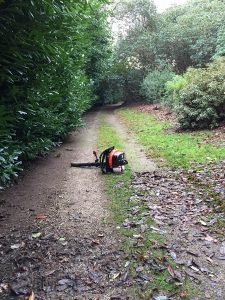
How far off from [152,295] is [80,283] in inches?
27.0

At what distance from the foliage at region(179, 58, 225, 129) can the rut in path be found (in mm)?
5603

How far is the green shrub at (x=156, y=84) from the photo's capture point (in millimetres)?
18594

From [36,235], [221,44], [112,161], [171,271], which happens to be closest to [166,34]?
[221,44]

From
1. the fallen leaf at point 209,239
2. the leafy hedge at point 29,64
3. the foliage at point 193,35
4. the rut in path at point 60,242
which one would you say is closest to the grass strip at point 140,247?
the rut in path at point 60,242

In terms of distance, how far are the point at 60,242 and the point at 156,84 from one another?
16.4m

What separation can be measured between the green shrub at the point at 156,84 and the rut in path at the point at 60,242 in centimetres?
1356

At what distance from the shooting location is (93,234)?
12.5ft

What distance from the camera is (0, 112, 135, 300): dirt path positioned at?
2.84m

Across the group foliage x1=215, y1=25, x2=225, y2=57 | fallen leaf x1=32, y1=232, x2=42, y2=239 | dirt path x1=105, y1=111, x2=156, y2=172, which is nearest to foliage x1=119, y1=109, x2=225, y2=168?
dirt path x1=105, y1=111, x2=156, y2=172

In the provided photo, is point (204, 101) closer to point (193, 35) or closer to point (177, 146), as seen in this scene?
point (177, 146)

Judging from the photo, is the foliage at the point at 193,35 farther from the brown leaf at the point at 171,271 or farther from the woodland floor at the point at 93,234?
the brown leaf at the point at 171,271

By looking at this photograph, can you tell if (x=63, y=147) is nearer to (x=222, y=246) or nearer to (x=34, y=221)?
(x=34, y=221)

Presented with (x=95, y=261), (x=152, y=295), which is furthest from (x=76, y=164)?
(x=152, y=295)

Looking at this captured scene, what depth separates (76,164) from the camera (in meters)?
6.87
